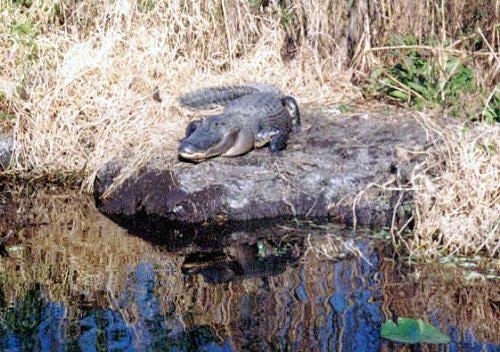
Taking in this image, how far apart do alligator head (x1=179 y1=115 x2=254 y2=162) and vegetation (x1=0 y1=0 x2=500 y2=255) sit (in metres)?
0.32

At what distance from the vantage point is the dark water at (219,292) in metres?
4.68

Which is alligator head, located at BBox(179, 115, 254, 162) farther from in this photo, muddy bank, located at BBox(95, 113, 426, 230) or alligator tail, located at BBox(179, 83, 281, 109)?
alligator tail, located at BBox(179, 83, 281, 109)

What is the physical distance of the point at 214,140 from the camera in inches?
281

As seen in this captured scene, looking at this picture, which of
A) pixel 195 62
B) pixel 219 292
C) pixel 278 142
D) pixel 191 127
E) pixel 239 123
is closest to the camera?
pixel 219 292

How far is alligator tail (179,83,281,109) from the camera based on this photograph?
826 cm

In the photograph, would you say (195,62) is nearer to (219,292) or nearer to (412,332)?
(219,292)

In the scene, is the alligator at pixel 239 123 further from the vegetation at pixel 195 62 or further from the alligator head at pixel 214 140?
the vegetation at pixel 195 62

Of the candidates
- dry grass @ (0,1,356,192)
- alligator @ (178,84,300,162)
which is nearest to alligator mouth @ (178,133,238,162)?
alligator @ (178,84,300,162)

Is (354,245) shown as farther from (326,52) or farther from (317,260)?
(326,52)

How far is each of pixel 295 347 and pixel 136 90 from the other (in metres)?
4.32

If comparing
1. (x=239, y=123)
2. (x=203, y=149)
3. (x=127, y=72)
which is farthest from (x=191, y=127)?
(x=127, y=72)

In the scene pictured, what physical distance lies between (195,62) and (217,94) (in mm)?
824

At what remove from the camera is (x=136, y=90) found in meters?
8.35

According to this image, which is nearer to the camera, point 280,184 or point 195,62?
point 280,184
